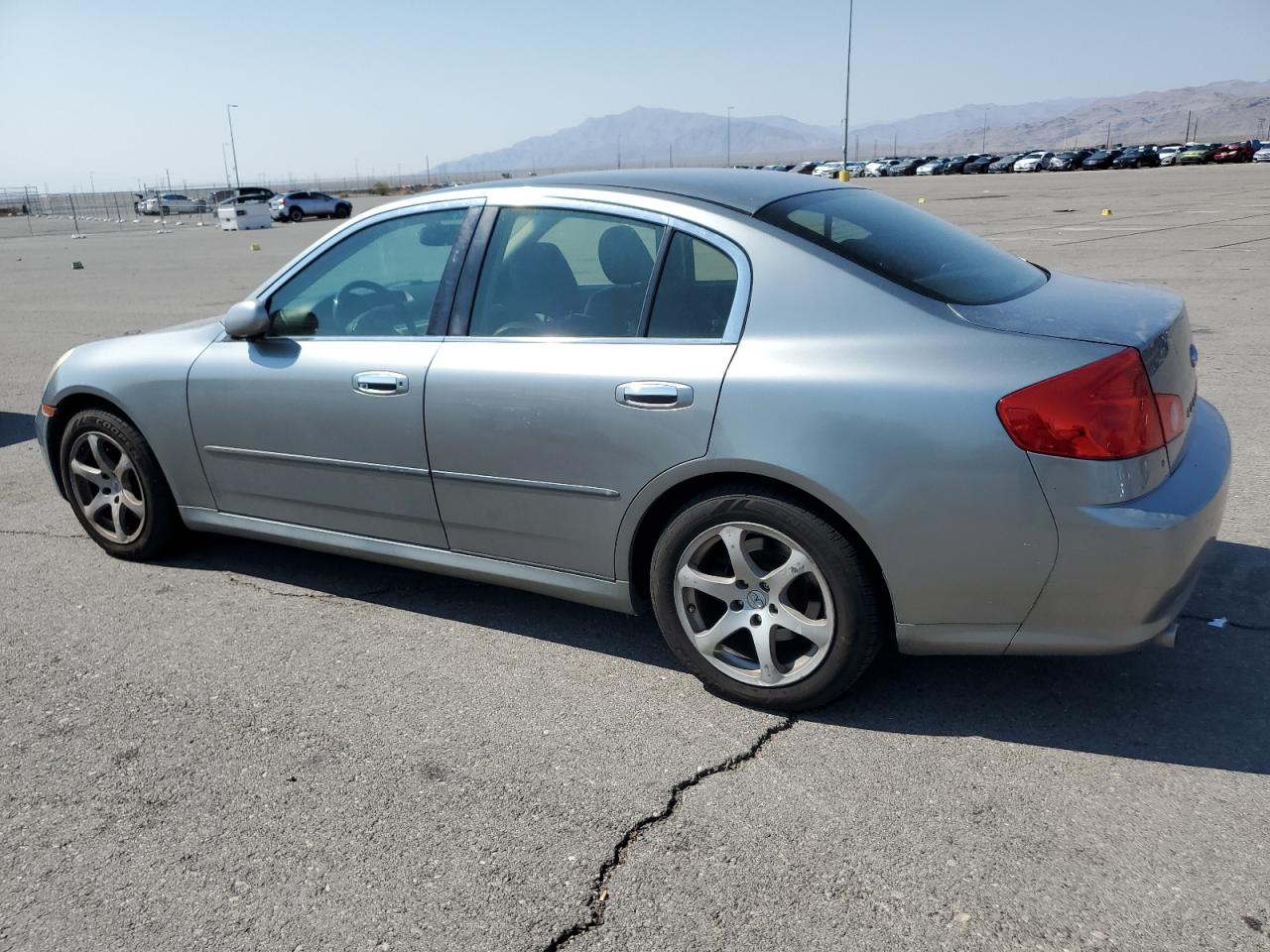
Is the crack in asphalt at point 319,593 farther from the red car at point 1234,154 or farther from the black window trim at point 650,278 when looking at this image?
the red car at point 1234,154

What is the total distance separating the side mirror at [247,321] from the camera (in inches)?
163

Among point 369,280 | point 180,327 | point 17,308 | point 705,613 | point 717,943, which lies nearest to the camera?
point 717,943

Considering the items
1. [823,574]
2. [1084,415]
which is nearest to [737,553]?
[823,574]

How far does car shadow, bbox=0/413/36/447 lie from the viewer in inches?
287

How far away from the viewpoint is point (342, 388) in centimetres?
392

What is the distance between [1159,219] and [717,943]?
78.5ft

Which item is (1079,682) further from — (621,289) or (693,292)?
(621,289)

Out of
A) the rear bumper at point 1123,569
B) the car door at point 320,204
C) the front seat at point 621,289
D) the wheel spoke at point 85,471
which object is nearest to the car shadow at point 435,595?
the wheel spoke at point 85,471

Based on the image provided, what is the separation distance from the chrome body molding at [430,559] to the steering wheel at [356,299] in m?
0.85

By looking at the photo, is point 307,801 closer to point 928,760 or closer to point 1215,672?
point 928,760

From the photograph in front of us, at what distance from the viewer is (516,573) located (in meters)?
3.76

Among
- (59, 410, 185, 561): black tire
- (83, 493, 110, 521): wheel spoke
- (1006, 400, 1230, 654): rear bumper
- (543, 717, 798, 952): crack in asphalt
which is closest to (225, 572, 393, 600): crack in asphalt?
(59, 410, 185, 561): black tire

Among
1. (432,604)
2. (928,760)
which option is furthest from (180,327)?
(928,760)

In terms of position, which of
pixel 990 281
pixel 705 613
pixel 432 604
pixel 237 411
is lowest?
pixel 432 604
